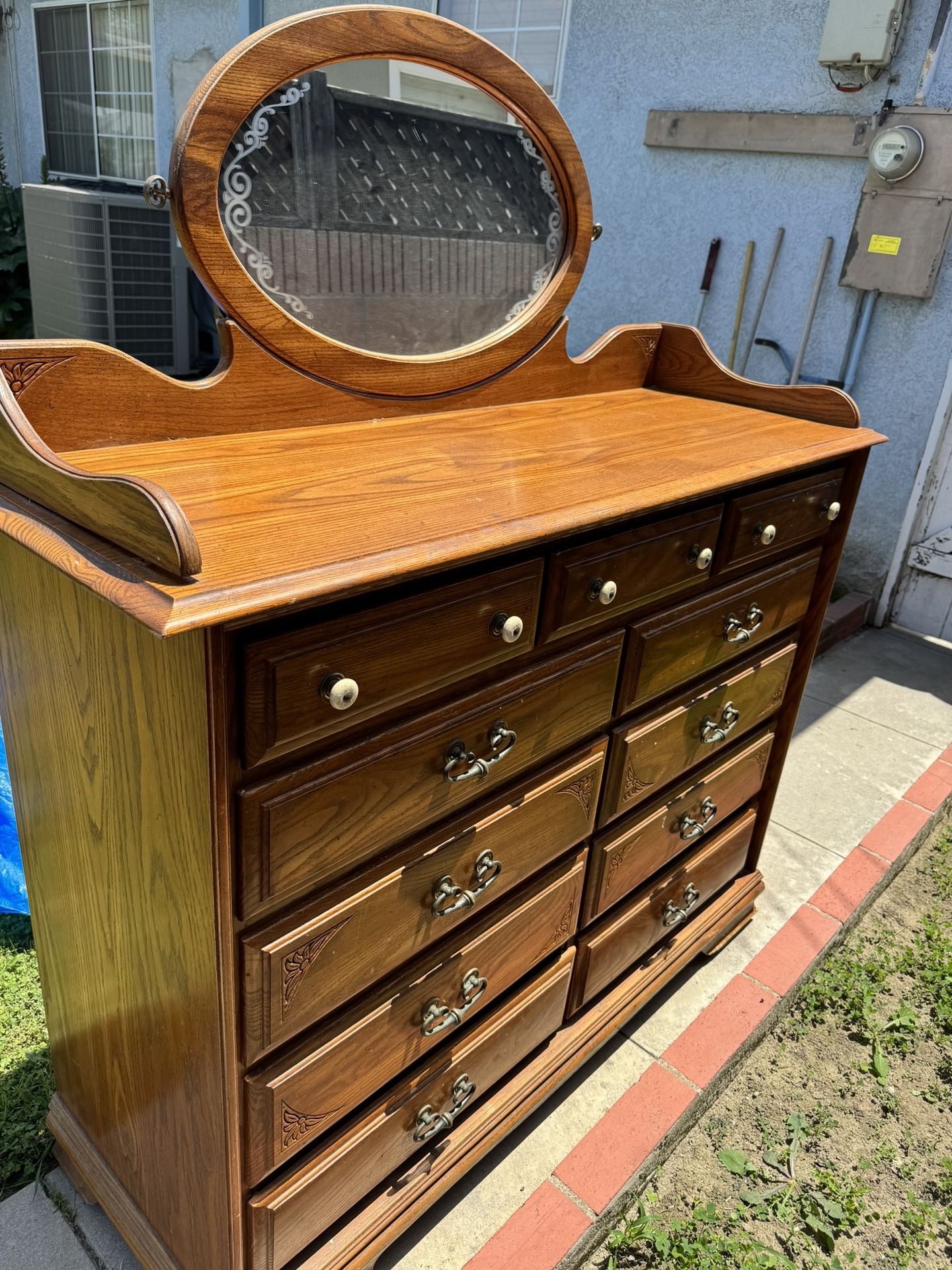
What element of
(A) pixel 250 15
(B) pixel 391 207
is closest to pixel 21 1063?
(B) pixel 391 207

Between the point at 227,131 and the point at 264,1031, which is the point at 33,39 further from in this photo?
the point at 264,1031

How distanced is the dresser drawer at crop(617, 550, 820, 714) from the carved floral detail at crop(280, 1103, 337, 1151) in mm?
825

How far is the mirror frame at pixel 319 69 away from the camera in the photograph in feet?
4.29

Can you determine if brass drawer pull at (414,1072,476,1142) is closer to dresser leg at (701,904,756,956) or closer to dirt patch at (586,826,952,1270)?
dirt patch at (586,826,952,1270)

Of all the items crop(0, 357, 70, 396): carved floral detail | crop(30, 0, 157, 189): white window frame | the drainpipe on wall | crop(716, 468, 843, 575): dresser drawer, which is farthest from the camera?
crop(30, 0, 157, 189): white window frame

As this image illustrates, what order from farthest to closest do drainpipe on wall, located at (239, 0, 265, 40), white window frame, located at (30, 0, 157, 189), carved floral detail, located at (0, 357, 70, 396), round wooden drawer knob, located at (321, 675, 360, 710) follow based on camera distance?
1. white window frame, located at (30, 0, 157, 189)
2. drainpipe on wall, located at (239, 0, 265, 40)
3. carved floral detail, located at (0, 357, 70, 396)
4. round wooden drawer knob, located at (321, 675, 360, 710)

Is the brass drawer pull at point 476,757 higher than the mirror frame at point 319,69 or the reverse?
the reverse

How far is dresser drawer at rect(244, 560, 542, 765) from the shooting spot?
3.33ft

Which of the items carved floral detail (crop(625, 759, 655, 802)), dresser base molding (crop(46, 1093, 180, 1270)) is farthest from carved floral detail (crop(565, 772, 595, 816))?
dresser base molding (crop(46, 1093, 180, 1270))

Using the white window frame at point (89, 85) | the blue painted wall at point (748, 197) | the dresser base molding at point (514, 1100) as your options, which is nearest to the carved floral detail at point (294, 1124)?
the dresser base molding at point (514, 1100)

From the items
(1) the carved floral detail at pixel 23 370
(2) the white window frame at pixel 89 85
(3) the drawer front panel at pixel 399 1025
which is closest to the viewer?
(1) the carved floral detail at pixel 23 370

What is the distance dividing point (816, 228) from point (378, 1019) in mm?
4022

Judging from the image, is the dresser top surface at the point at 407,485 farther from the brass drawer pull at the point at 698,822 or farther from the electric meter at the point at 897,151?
the electric meter at the point at 897,151

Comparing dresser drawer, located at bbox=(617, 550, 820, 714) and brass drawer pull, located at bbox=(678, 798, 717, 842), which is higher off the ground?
dresser drawer, located at bbox=(617, 550, 820, 714)
